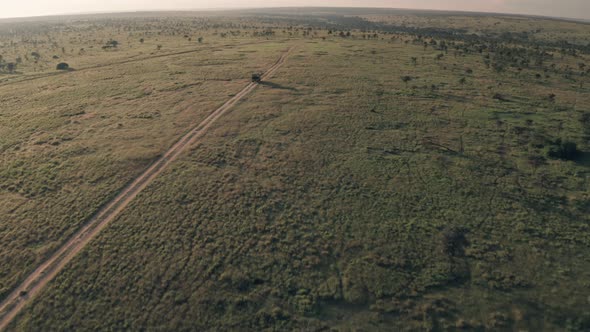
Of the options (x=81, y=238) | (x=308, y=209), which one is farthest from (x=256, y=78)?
(x=81, y=238)

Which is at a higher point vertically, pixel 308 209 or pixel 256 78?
pixel 256 78

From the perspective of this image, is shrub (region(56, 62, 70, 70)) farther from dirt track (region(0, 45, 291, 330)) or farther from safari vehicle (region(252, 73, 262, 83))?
dirt track (region(0, 45, 291, 330))

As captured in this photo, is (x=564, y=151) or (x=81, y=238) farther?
(x=564, y=151)

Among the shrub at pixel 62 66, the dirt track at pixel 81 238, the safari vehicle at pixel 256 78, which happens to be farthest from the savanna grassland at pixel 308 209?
the shrub at pixel 62 66

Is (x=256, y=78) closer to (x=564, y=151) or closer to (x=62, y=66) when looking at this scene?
(x=564, y=151)

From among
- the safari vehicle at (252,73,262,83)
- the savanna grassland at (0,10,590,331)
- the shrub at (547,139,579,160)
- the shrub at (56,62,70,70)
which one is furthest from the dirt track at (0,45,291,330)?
the shrub at (56,62,70,70)

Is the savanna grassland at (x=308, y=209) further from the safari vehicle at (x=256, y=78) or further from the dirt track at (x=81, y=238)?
the safari vehicle at (x=256, y=78)

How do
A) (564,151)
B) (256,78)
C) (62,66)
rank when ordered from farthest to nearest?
(62,66) < (256,78) < (564,151)

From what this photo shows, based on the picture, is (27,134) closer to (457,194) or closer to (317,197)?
(317,197)
